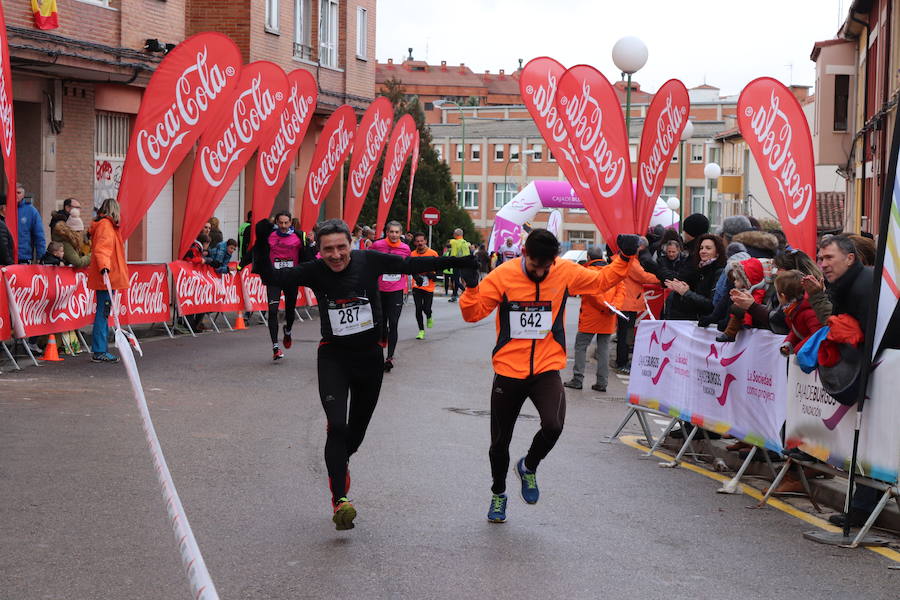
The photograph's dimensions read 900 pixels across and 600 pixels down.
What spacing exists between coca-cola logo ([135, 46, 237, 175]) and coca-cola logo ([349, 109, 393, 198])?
8.84 m

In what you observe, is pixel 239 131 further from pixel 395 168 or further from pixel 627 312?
pixel 395 168

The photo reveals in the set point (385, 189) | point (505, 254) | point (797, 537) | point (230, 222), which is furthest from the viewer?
point (505, 254)

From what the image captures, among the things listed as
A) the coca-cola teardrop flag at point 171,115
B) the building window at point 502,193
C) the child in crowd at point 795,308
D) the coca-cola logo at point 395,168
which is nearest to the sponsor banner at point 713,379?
the child in crowd at point 795,308

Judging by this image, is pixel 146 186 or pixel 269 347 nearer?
pixel 146 186

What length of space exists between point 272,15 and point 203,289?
13345 millimetres

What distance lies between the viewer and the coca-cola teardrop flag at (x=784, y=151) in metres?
12.0

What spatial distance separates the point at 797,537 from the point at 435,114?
125 metres

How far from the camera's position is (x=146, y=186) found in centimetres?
1566

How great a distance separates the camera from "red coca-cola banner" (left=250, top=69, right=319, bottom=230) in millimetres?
20094

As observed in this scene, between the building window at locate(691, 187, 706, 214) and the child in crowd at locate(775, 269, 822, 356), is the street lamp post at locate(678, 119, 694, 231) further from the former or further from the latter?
the building window at locate(691, 187, 706, 214)

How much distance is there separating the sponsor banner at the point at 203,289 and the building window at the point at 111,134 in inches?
196

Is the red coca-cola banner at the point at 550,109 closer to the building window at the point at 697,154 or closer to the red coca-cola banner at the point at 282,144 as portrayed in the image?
the red coca-cola banner at the point at 282,144

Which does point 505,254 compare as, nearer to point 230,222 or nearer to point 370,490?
point 230,222

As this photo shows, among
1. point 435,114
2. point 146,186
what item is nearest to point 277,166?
point 146,186
